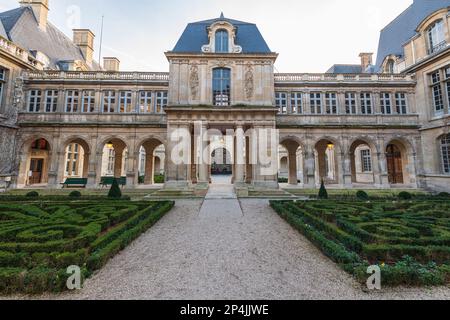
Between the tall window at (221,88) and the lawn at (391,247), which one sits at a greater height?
the tall window at (221,88)

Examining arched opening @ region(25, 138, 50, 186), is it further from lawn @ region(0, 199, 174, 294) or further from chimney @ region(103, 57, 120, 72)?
lawn @ region(0, 199, 174, 294)

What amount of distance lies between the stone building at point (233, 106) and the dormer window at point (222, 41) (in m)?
0.09

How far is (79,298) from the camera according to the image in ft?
11.1

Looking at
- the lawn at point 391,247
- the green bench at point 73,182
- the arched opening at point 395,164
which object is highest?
the arched opening at point 395,164

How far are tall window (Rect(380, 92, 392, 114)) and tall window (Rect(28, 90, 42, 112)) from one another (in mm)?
33398

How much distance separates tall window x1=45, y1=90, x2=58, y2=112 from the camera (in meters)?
20.2

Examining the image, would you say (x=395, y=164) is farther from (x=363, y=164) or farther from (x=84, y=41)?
(x=84, y=41)

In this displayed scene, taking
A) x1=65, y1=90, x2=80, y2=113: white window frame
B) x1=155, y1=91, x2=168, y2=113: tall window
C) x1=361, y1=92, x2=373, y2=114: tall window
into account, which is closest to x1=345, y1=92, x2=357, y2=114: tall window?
x1=361, y1=92, x2=373, y2=114: tall window

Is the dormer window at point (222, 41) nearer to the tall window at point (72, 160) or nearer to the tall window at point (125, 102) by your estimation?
the tall window at point (125, 102)

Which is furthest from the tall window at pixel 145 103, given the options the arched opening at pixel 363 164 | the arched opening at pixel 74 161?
the arched opening at pixel 363 164

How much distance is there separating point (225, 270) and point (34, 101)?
2544cm

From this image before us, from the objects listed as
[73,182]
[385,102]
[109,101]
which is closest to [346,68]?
[385,102]

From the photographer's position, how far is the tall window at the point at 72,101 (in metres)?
20.4
